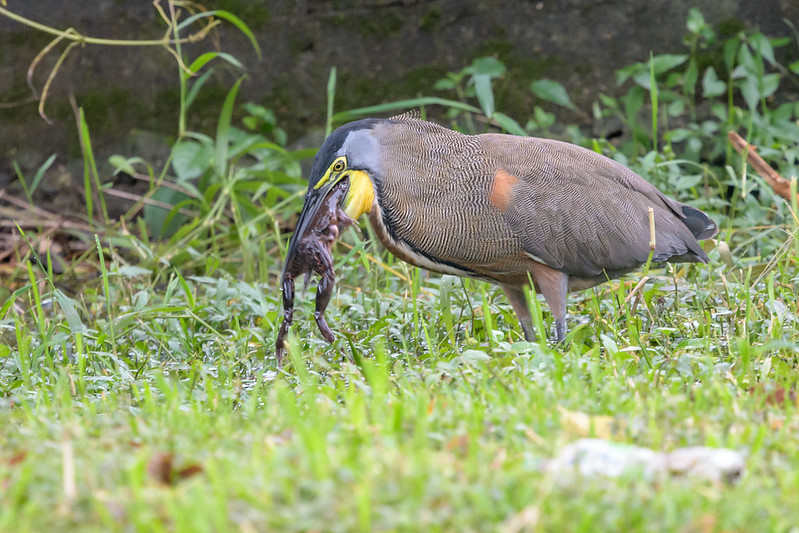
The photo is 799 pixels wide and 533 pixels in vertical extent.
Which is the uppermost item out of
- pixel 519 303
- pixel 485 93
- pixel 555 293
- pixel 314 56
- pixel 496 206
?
pixel 314 56

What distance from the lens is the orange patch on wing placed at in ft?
12.4

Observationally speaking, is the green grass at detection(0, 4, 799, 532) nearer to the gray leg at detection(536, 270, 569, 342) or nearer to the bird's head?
the gray leg at detection(536, 270, 569, 342)

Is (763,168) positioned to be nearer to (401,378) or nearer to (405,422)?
(401,378)

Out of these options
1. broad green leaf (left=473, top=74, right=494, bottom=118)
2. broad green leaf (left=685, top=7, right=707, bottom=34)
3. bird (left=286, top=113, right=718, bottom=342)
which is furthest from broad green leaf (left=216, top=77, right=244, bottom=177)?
broad green leaf (left=685, top=7, right=707, bottom=34)

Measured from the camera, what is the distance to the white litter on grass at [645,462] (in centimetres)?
186

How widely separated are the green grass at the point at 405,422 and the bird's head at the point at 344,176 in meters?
0.56

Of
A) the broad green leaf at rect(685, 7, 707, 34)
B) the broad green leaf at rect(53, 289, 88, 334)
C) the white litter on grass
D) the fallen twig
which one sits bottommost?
the broad green leaf at rect(53, 289, 88, 334)

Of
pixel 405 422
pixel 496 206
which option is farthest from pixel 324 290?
pixel 405 422

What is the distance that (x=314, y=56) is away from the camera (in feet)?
21.0

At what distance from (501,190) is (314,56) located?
2.98m

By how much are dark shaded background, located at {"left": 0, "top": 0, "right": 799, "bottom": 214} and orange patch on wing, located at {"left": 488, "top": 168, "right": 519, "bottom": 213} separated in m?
2.68

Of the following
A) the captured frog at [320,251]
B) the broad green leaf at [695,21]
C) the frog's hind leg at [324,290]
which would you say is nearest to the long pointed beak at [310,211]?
the captured frog at [320,251]

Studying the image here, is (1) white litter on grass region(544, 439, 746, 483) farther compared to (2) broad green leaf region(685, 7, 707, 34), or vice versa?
(2) broad green leaf region(685, 7, 707, 34)

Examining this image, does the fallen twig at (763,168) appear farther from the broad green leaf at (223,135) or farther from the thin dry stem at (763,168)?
the broad green leaf at (223,135)
